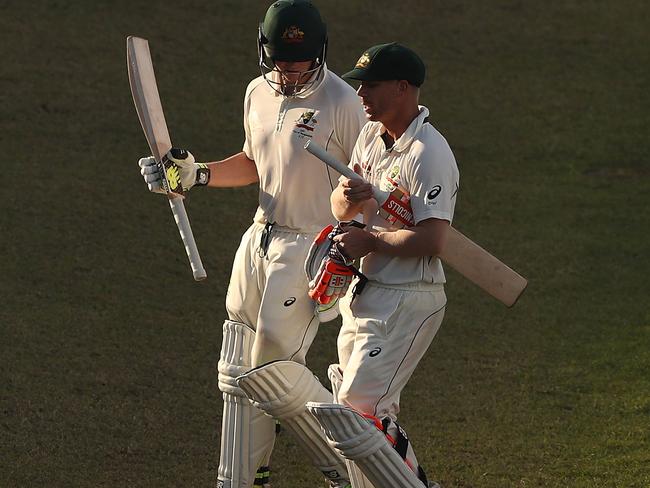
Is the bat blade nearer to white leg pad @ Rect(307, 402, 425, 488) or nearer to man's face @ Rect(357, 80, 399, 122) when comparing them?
man's face @ Rect(357, 80, 399, 122)

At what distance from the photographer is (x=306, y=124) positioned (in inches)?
231

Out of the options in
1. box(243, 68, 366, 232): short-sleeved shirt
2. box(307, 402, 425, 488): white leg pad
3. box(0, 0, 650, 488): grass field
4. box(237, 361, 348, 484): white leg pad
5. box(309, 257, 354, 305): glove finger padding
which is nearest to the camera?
box(307, 402, 425, 488): white leg pad

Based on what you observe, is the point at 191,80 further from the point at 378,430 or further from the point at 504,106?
the point at 378,430

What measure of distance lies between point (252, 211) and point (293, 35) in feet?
17.0

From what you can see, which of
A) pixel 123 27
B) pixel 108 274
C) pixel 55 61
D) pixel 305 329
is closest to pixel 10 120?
pixel 55 61

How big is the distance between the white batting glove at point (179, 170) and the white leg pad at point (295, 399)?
93 cm

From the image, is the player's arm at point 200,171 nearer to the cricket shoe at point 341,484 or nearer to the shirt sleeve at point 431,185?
the shirt sleeve at point 431,185

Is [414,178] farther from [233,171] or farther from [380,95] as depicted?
[233,171]

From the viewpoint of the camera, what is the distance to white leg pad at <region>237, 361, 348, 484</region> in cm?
574

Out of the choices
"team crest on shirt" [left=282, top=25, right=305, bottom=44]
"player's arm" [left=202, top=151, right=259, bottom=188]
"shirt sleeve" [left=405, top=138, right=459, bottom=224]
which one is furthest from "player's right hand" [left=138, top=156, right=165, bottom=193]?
"shirt sleeve" [left=405, top=138, right=459, bottom=224]

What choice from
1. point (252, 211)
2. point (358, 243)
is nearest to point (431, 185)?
point (358, 243)

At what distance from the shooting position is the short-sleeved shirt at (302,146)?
585cm


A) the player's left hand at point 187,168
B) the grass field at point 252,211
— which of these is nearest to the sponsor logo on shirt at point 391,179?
the player's left hand at point 187,168

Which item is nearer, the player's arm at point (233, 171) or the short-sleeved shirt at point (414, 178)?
the short-sleeved shirt at point (414, 178)
